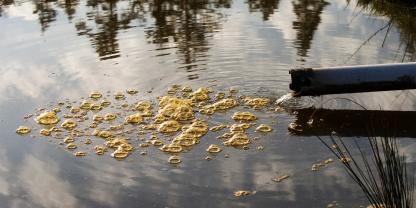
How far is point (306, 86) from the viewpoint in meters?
7.15

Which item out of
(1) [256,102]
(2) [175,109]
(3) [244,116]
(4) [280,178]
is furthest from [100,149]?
(1) [256,102]

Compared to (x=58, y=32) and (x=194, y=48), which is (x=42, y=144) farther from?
(x=58, y=32)

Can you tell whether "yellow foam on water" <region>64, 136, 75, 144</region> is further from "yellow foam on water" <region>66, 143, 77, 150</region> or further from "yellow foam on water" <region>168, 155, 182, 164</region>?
"yellow foam on water" <region>168, 155, 182, 164</region>

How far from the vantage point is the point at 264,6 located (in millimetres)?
14203

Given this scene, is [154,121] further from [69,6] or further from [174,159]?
[69,6]

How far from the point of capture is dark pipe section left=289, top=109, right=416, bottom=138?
6668mm

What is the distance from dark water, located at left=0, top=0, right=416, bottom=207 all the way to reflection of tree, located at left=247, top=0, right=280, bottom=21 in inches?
2.5

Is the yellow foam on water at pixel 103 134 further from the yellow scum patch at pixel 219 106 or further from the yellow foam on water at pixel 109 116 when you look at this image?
the yellow scum patch at pixel 219 106

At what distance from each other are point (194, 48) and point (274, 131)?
4.28 metres

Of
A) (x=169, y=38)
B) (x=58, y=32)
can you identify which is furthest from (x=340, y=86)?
(x=58, y=32)

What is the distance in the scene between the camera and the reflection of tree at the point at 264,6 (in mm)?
13425

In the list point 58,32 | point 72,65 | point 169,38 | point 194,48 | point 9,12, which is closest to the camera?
point 72,65

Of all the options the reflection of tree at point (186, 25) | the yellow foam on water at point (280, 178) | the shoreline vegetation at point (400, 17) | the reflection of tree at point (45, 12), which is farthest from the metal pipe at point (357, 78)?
the reflection of tree at point (45, 12)

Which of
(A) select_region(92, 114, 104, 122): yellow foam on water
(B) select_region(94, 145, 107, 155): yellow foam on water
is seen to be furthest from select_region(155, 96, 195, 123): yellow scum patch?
(B) select_region(94, 145, 107, 155): yellow foam on water
